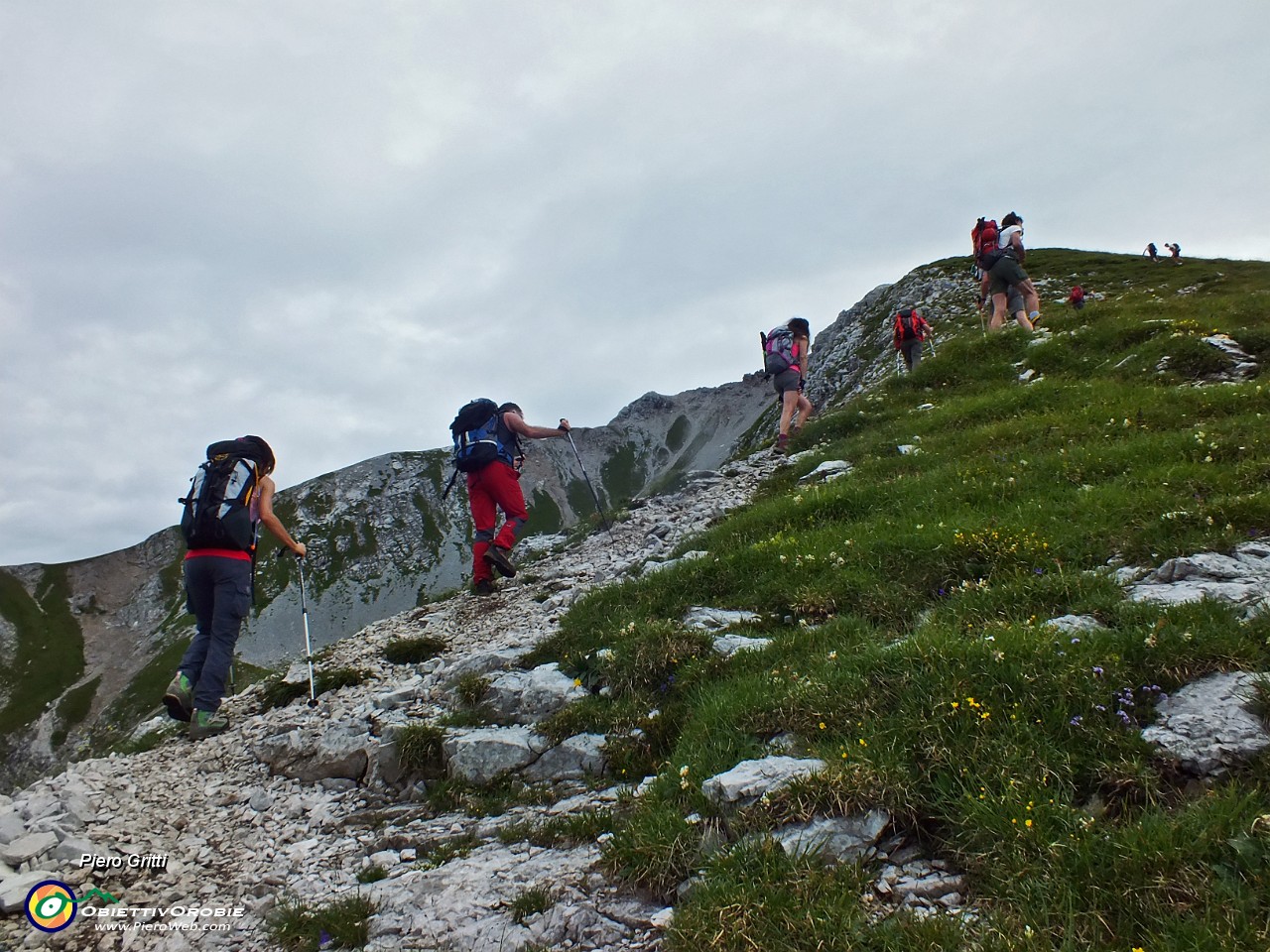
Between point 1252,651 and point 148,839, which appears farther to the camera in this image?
point 148,839

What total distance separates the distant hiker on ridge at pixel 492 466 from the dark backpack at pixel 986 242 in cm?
1522

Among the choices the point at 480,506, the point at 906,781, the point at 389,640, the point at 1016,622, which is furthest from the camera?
the point at 480,506

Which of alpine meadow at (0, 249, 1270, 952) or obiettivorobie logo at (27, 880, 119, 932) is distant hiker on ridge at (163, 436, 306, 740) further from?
obiettivorobie logo at (27, 880, 119, 932)

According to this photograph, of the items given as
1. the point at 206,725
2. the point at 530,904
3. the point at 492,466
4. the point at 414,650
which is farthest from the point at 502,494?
the point at 530,904

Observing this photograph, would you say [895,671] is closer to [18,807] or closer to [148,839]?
[148,839]

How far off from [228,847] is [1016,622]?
24.3 ft

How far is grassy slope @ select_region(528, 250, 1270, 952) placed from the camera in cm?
323

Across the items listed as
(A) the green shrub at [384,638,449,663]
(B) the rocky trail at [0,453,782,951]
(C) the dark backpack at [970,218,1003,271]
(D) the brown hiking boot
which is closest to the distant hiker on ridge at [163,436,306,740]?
(B) the rocky trail at [0,453,782,951]

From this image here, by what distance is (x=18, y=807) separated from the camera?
6410 mm

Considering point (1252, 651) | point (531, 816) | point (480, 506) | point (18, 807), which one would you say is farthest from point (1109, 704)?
point (480, 506)

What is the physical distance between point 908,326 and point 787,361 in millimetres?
8740

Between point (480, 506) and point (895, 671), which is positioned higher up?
point (480, 506)

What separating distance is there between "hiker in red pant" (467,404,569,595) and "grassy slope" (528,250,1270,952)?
14.2ft

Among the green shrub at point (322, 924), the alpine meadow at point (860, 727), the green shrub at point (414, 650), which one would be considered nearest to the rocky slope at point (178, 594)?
the green shrub at point (414, 650)
